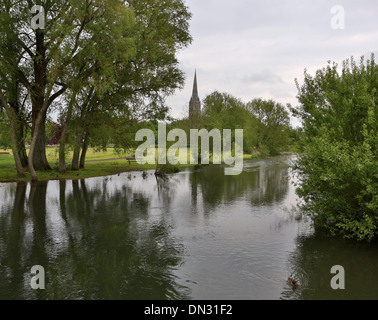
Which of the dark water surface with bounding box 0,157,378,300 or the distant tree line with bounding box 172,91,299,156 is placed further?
the distant tree line with bounding box 172,91,299,156

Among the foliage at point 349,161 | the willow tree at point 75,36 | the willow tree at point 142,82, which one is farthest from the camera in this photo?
the willow tree at point 142,82

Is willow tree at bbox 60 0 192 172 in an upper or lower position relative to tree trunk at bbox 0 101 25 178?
upper

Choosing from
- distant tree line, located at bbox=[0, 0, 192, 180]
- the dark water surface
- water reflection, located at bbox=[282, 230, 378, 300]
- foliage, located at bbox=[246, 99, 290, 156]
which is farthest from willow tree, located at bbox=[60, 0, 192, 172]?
foliage, located at bbox=[246, 99, 290, 156]

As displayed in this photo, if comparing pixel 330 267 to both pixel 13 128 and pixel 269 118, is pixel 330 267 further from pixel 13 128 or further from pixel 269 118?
pixel 269 118

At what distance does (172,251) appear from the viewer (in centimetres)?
1310

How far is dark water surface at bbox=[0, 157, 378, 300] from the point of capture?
9758 mm

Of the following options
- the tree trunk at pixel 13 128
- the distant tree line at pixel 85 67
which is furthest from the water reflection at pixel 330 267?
the tree trunk at pixel 13 128

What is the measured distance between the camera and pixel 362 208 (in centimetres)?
1334

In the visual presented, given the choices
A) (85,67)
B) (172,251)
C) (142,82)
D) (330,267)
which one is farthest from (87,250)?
(142,82)

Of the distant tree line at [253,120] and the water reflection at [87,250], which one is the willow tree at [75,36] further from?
the distant tree line at [253,120]

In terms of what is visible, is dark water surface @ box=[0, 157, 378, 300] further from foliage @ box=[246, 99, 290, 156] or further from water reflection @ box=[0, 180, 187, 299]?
foliage @ box=[246, 99, 290, 156]

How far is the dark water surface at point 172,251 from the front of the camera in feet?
32.0

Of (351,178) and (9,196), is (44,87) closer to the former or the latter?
(9,196)
